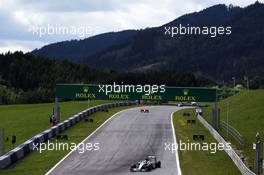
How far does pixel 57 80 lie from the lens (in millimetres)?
199625

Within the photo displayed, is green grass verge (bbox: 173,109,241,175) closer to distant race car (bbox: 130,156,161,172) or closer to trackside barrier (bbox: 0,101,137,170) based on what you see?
distant race car (bbox: 130,156,161,172)

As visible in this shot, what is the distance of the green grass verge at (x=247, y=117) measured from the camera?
148 ft

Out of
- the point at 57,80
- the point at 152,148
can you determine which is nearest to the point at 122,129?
the point at 152,148

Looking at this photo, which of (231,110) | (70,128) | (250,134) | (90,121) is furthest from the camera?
(231,110)

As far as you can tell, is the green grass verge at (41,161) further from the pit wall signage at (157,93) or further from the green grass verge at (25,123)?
the pit wall signage at (157,93)

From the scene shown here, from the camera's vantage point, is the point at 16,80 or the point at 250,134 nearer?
the point at 250,134

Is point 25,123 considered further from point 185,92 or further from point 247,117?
point 247,117

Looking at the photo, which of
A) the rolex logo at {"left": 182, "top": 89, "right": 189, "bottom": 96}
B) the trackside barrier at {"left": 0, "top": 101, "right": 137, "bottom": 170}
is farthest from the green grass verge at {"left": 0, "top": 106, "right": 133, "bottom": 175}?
the rolex logo at {"left": 182, "top": 89, "right": 189, "bottom": 96}

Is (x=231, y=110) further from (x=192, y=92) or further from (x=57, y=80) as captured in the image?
(x=57, y=80)

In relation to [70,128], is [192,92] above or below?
above

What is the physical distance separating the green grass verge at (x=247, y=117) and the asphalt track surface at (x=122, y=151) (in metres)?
5.66

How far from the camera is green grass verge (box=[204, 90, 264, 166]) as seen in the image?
148ft

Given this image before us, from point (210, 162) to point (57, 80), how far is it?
543ft

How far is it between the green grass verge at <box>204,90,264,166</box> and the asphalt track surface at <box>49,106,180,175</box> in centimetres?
566
